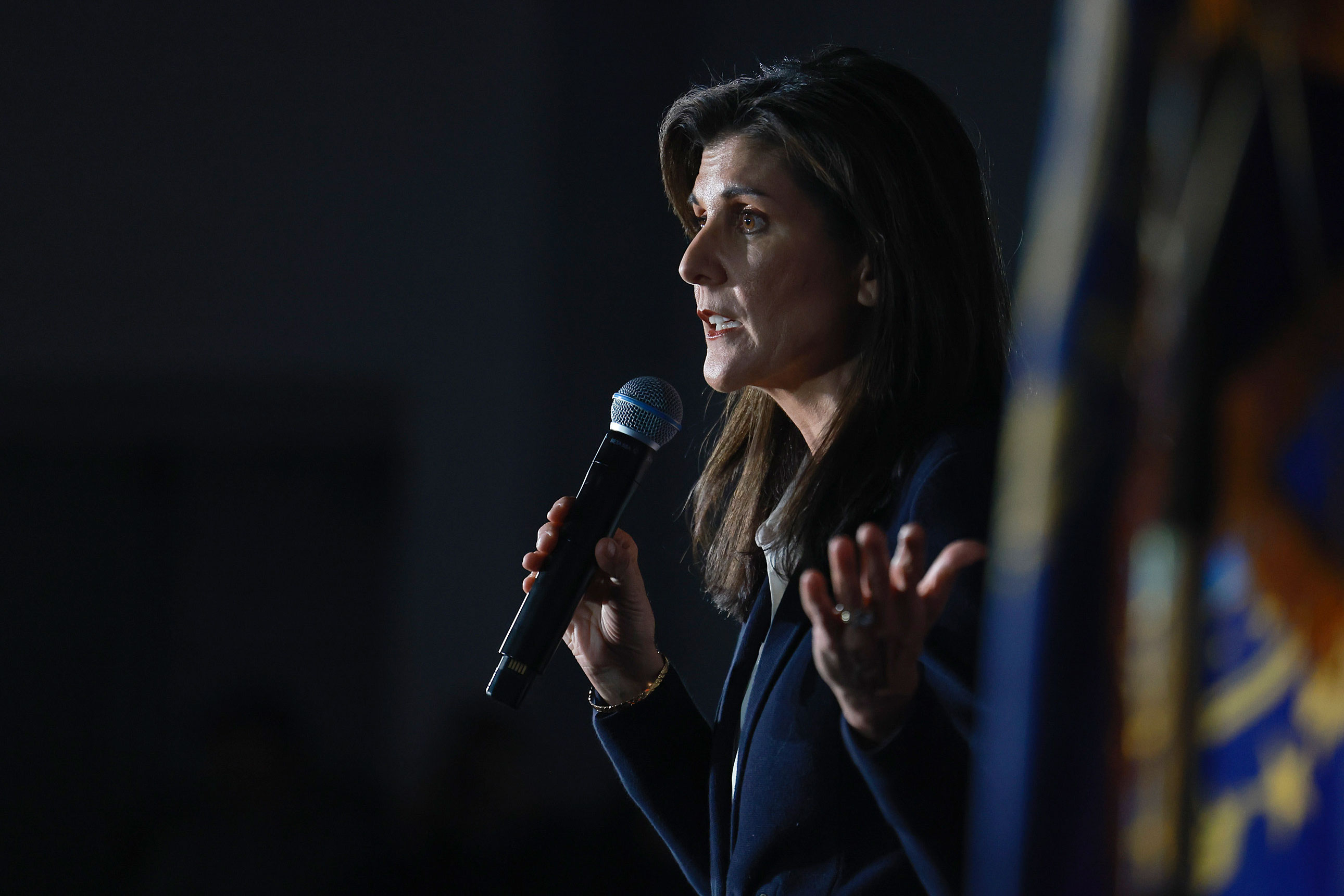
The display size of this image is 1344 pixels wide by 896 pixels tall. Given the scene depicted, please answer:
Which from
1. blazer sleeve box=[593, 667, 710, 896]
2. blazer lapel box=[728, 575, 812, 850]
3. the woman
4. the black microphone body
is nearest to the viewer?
the woman

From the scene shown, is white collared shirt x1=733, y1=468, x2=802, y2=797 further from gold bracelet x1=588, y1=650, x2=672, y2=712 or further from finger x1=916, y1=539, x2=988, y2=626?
finger x1=916, y1=539, x2=988, y2=626

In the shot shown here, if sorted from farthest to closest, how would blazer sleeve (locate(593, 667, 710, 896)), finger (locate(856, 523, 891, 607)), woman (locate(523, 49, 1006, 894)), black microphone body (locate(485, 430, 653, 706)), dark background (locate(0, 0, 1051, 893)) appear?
dark background (locate(0, 0, 1051, 893)), blazer sleeve (locate(593, 667, 710, 896)), black microphone body (locate(485, 430, 653, 706)), woman (locate(523, 49, 1006, 894)), finger (locate(856, 523, 891, 607))

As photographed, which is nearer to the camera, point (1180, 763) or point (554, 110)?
point (1180, 763)

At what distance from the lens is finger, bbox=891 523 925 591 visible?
31.6 inches

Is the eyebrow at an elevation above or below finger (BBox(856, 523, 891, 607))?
above

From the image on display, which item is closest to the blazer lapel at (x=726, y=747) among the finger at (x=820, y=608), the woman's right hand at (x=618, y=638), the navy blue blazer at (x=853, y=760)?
the navy blue blazer at (x=853, y=760)

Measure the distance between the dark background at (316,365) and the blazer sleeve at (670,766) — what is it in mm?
2954

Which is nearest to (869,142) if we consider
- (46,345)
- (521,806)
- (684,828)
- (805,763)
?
(805,763)

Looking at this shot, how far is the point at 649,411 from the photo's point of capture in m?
1.42

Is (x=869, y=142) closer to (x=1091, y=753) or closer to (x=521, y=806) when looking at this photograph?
(x=1091, y=753)

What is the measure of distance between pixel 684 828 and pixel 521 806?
99.7 inches

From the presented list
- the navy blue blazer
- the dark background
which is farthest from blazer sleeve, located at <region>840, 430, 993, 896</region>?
the dark background

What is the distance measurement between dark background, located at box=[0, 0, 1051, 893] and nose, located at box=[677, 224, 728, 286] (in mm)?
3217

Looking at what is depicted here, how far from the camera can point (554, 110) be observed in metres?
5.18
